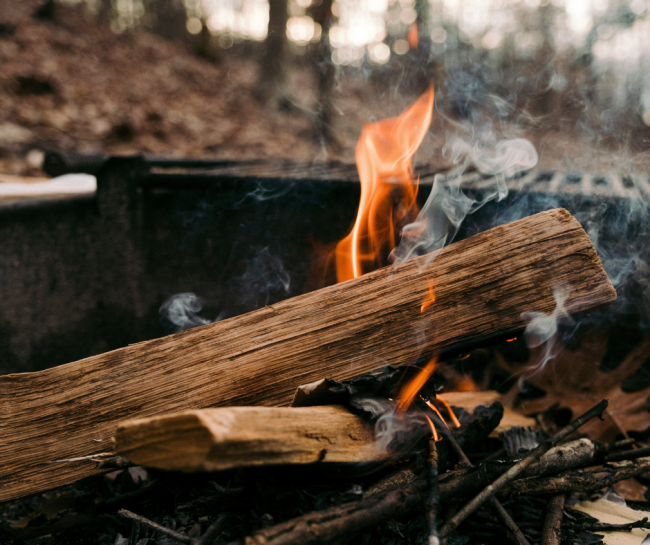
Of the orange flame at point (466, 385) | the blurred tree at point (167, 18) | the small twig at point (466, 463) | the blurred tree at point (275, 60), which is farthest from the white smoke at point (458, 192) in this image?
the blurred tree at point (167, 18)

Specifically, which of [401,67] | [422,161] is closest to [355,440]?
[422,161]

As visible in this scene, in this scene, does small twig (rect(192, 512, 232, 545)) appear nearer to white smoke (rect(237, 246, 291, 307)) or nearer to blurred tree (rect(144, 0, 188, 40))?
white smoke (rect(237, 246, 291, 307))

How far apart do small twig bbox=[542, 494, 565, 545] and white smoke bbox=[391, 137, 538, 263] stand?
1144 millimetres

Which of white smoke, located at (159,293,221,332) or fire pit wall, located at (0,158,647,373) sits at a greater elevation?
fire pit wall, located at (0,158,647,373)

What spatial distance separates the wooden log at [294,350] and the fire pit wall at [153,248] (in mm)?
1245

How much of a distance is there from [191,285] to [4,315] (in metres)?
1.26

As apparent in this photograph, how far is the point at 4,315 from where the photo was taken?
2.79 metres

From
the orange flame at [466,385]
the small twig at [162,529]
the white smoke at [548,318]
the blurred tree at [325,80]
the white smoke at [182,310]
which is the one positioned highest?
the blurred tree at [325,80]

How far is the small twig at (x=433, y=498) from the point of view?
120 centimetres

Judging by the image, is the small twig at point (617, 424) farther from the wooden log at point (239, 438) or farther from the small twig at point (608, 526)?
the wooden log at point (239, 438)

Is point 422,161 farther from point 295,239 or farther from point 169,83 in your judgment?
point 169,83

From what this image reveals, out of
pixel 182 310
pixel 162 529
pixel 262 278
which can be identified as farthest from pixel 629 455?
pixel 182 310

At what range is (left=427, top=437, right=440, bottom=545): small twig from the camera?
3.92 feet

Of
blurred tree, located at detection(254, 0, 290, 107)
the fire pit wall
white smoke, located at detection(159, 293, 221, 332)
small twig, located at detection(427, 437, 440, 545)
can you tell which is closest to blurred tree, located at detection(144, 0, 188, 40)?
blurred tree, located at detection(254, 0, 290, 107)
